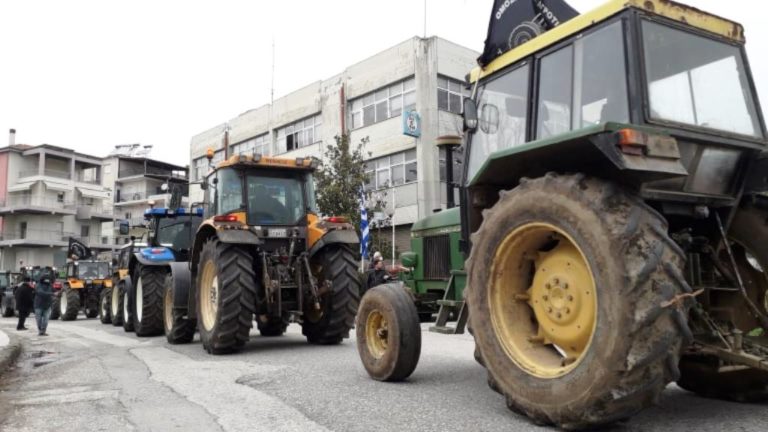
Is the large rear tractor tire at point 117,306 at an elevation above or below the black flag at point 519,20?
below

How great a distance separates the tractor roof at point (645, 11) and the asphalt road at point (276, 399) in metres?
2.60

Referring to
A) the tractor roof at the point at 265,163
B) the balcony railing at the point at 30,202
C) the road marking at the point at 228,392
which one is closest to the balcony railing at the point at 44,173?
the balcony railing at the point at 30,202

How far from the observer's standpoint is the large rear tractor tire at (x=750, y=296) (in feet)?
13.6

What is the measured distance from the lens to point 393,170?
26.6 meters

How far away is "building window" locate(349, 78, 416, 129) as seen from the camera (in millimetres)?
25734

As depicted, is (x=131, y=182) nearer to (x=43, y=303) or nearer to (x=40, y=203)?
(x=40, y=203)

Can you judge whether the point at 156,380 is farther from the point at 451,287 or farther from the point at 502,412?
the point at 502,412

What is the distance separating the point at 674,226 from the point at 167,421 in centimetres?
388

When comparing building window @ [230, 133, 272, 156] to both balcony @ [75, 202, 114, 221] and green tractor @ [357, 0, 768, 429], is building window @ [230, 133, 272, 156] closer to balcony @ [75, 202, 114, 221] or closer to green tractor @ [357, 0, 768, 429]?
balcony @ [75, 202, 114, 221]

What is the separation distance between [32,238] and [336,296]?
53622 millimetres

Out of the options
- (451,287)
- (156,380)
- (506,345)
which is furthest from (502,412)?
(156,380)

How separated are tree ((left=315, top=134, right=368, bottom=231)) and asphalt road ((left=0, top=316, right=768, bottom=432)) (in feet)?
44.4

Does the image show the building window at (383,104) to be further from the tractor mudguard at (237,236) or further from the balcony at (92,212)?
the balcony at (92,212)

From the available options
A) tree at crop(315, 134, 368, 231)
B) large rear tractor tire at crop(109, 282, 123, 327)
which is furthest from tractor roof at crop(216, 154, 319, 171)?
tree at crop(315, 134, 368, 231)
